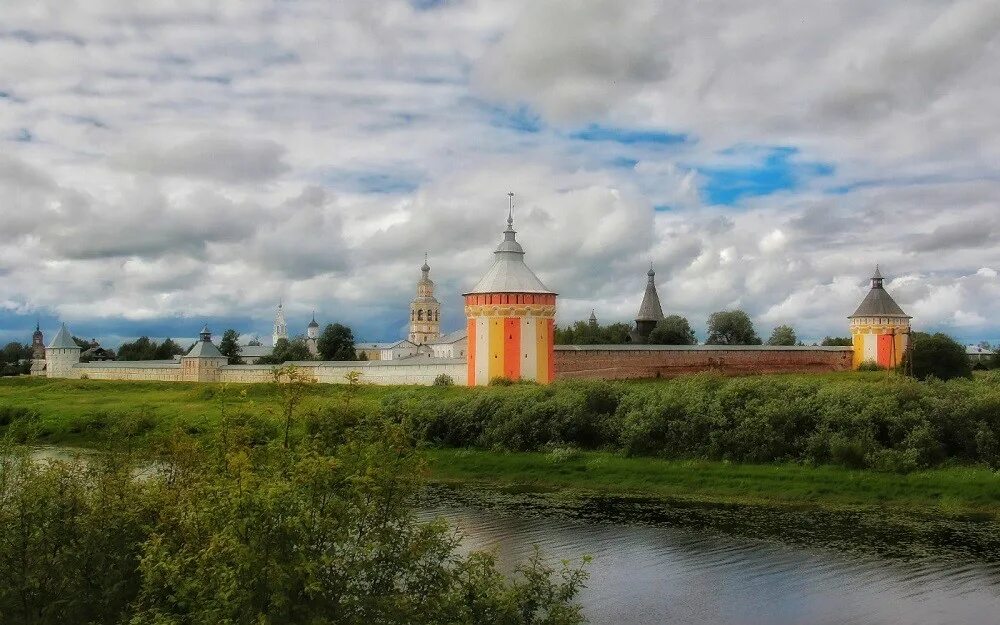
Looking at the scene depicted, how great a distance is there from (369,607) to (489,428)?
16953 millimetres

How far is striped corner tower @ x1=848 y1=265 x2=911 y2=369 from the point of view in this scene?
41062 millimetres

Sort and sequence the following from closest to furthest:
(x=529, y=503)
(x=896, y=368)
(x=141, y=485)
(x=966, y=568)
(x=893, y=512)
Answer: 1. (x=141, y=485)
2. (x=966, y=568)
3. (x=893, y=512)
4. (x=529, y=503)
5. (x=896, y=368)

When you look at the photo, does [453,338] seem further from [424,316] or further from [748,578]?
[748,578]

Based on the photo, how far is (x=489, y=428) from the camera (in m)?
23.6

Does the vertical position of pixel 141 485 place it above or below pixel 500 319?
below

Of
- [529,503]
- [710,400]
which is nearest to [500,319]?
[710,400]

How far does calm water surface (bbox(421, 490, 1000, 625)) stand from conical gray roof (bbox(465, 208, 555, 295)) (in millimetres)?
16518

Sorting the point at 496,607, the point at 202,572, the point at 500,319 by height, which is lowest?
the point at 496,607

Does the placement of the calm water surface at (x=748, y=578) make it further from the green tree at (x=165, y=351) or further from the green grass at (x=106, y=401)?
the green tree at (x=165, y=351)

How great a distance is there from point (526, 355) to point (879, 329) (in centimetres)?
1854

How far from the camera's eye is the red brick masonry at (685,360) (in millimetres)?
33344

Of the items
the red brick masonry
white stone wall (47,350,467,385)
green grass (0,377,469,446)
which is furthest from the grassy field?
the red brick masonry

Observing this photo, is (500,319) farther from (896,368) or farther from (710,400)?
(896,368)

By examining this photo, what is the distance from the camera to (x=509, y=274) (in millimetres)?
32156
